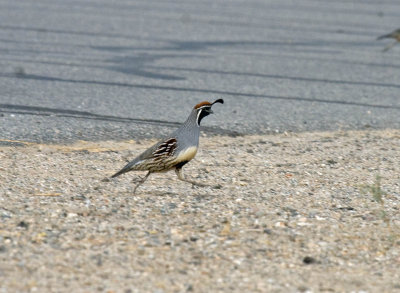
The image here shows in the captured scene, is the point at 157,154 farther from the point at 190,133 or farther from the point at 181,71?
the point at 181,71

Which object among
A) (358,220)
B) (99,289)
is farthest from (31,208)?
(358,220)

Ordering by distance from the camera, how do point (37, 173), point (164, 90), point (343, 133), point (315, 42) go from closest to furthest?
point (37, 173), point (343, 133), point (164, 90), point (315, 42)

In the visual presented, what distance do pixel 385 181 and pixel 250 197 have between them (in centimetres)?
130

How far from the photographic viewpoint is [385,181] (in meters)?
6.51

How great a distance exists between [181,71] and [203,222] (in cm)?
636

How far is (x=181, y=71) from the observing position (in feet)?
37.4

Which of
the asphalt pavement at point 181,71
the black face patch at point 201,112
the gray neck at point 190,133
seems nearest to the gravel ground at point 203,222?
the gray neck at point 190,133

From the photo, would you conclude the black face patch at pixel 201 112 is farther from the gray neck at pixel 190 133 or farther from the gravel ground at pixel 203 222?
the gravel ground at pixel 203 222

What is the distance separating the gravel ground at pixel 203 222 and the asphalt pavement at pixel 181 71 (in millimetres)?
1206

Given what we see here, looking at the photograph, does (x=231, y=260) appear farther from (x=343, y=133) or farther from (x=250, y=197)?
(x=343, y=133)

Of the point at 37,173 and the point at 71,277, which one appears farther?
the point at 37,173

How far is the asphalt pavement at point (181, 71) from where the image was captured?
8.49 m

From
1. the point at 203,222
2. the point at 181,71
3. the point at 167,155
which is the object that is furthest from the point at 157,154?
the point at 181,71

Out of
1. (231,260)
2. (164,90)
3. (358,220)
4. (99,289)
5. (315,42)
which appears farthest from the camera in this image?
(315,42)
